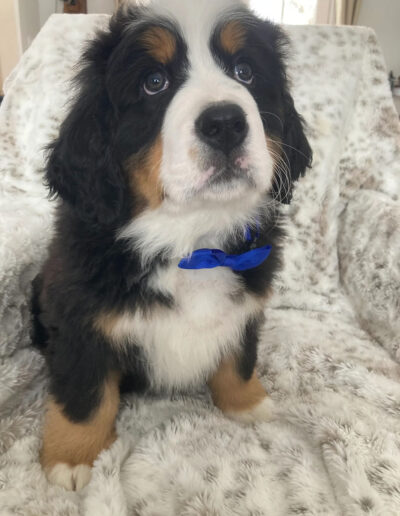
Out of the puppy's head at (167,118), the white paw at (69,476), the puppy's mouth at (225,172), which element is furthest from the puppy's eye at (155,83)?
the white paw at (69,476)

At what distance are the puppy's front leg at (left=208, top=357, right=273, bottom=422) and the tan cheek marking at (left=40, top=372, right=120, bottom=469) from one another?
40 cm

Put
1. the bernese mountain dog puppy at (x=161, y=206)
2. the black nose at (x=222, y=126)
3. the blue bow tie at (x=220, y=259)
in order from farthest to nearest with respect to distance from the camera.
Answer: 1. the blue bow tie at (x=220, y=259)
2. the bernese mountain dog puppy at (x=161, y=206)
3. the black nose at (x=222, y=126)

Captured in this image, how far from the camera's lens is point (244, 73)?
139 cm

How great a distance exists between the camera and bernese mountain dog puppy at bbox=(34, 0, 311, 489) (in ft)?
4.02

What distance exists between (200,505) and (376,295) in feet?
4.18

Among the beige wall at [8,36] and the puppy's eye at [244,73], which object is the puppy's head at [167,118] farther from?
the beige wall at [8,36]

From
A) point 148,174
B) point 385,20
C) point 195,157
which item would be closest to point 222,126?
point 195,157

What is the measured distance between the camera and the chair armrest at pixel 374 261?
2131 millimetres

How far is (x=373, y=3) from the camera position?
22.4ft

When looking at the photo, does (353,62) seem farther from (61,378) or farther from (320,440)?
(61,378)

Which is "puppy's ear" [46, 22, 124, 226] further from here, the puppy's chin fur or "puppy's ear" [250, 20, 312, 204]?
"puppy's ear" [250, 20, 312, 204]

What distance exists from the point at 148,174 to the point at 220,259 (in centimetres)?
34

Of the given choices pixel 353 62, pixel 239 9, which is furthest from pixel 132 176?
pixel 353 62

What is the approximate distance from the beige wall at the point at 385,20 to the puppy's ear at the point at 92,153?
6.58 meters
